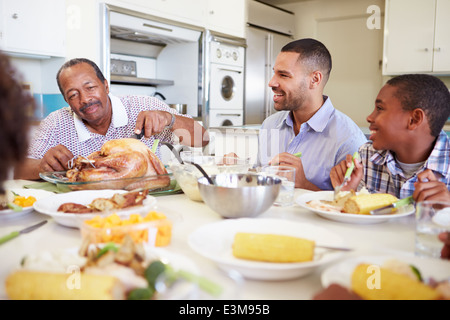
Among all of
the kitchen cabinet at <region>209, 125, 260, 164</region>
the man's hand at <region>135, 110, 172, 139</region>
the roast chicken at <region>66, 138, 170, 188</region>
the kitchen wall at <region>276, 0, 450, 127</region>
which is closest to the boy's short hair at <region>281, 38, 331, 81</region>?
the man's hand at <region>135, 110, 172, 139</region>

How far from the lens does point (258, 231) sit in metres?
0.85

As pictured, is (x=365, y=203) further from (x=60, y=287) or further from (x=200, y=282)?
(x=60, y=287)

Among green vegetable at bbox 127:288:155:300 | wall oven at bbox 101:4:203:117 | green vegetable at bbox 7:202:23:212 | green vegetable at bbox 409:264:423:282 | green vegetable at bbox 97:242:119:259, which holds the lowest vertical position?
green vegetable at bbox 127:288:155:300

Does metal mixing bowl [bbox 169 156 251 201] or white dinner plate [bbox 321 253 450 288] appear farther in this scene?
metal mixing bowl [bbox 169 156 251 201]

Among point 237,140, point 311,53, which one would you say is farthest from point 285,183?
point 237,140

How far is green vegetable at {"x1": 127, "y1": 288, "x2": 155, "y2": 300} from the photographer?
53cm

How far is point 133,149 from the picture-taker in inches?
52.4

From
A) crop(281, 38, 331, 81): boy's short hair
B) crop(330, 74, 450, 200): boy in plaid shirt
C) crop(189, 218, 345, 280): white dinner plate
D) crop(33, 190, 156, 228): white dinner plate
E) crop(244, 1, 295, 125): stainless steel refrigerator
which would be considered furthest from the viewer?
crop(244, 1, 295, 125): stainless steel refrigerator

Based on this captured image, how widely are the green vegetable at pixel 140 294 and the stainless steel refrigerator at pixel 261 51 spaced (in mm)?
4613

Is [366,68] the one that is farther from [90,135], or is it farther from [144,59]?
[90,135]

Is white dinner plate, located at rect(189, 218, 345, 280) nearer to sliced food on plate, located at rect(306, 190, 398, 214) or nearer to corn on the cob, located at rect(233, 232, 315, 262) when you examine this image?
corn on the cob, located at rect(233, 232, 315, 262)

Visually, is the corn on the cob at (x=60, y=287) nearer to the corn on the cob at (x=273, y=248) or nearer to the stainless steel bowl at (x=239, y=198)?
the corn on the cob at (x=273, y=248)

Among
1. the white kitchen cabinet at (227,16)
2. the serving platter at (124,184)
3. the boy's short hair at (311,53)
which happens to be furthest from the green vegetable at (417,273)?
the white kitchen cabinet at (227,16)

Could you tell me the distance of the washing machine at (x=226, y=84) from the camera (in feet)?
14.8
